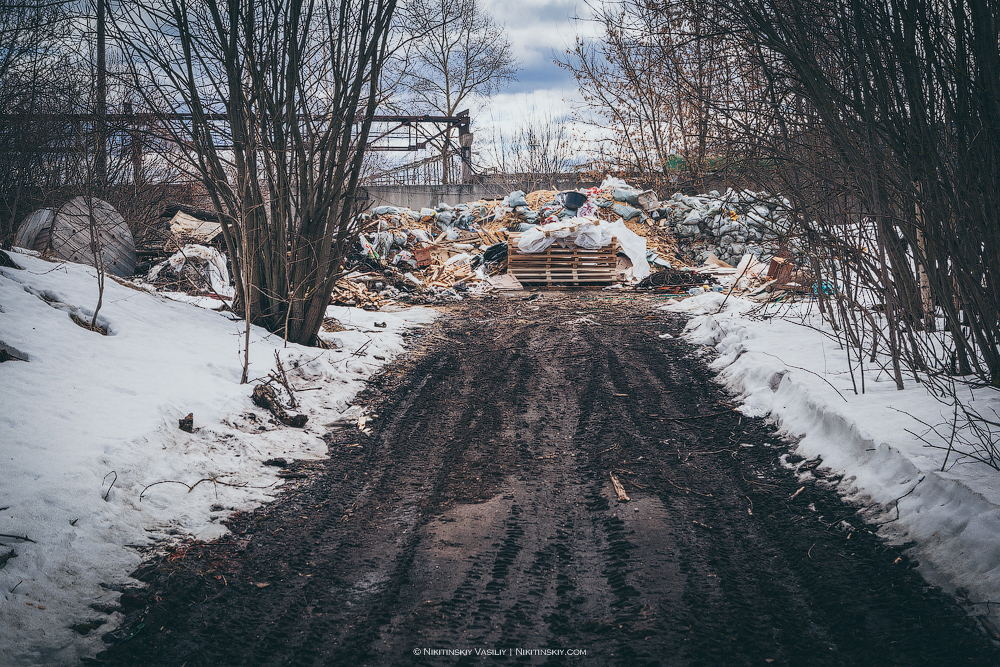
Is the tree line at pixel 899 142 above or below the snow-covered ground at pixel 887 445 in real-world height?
above

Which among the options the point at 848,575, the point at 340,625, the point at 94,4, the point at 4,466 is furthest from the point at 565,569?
the point at 94,4

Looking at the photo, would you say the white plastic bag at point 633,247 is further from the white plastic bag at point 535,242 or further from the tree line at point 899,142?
the tree line at point 899,142

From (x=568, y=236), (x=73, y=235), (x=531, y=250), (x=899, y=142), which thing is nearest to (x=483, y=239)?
(x=531, y=250)

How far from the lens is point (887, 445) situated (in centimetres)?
341

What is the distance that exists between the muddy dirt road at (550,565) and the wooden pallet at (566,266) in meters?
8.90

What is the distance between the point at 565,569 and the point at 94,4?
22.2 ft

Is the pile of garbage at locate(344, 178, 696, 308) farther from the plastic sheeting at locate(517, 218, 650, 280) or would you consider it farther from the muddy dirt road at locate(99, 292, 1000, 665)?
the muddy dirt road at locate(99, 292, 1000, 665)

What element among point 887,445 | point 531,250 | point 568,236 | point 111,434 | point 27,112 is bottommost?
point 887,445

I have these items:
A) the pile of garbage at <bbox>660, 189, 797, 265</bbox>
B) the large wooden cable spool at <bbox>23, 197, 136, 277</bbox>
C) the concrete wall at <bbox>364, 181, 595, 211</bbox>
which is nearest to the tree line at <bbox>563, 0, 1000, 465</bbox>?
the large wooden cable spool at <bbox>23, 197, 136, 277</bbox>

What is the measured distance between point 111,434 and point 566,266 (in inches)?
437

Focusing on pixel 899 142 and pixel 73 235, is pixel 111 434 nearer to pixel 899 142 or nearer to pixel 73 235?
pixel 899 142

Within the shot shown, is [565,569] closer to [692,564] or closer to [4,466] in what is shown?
[692,564]

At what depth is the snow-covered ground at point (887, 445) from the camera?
2.52m

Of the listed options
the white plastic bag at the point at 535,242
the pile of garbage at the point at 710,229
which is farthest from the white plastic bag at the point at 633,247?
the pile of garbage at the point at 710,229
